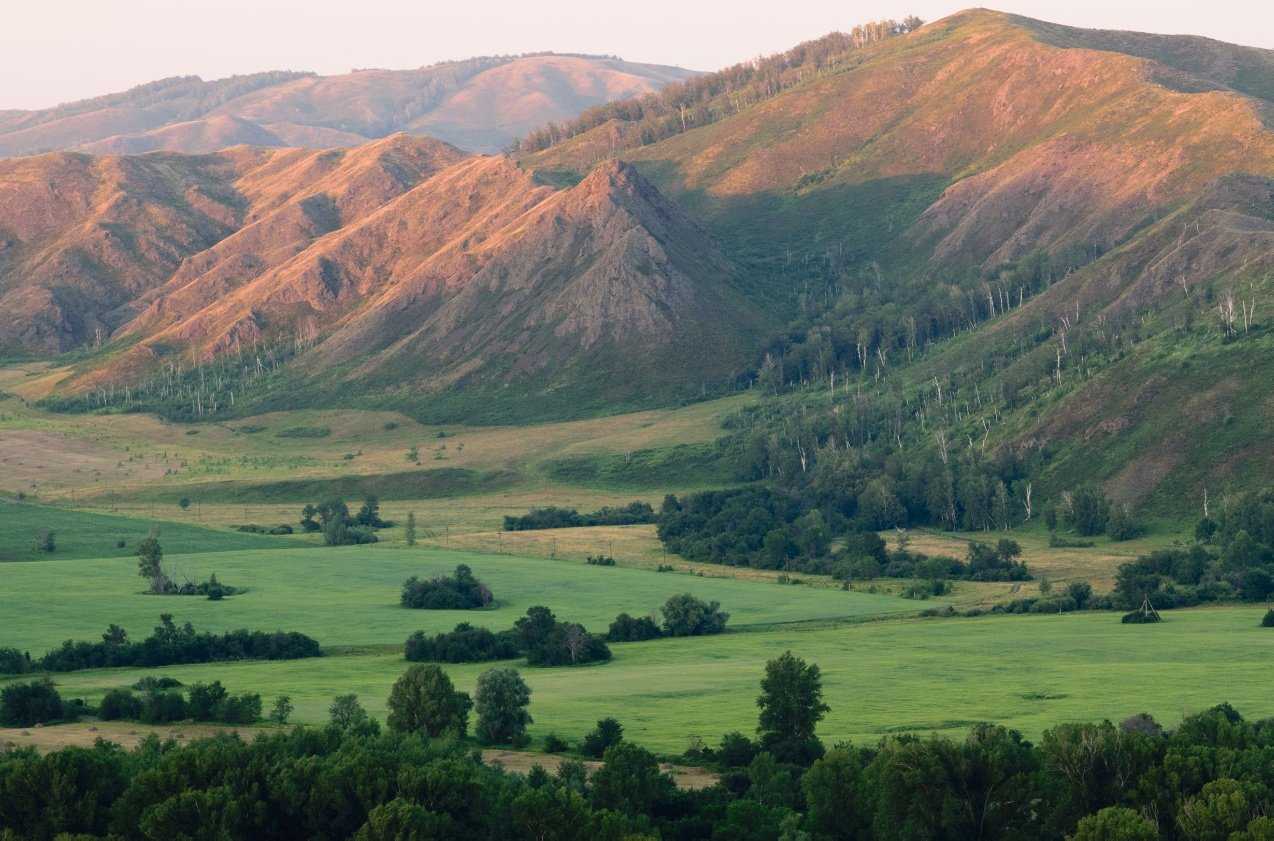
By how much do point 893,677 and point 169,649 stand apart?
47.1 metres

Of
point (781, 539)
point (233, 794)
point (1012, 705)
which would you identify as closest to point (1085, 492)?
point (781, 539)

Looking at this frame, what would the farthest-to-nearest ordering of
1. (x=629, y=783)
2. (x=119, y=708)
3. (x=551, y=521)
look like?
(x=551, y=521) → (x=119, y=708) → (x=629, y=783)

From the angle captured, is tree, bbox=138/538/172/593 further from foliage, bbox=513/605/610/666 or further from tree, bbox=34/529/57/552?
foliage, bbox=513/605/610/666

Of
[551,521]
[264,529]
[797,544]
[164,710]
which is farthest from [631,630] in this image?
[264,529]

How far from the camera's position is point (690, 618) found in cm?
12888

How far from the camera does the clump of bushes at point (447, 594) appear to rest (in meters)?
A: 139

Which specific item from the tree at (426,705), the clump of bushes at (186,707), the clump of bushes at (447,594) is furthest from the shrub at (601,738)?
the clump of bushes at (447,594)

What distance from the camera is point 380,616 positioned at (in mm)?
133125

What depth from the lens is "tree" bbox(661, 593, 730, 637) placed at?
12850 centimetres

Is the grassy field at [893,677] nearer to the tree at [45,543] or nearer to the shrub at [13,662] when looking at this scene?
the shrub at [13,662]

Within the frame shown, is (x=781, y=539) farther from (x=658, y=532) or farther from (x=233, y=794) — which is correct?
(x=233, y=794)

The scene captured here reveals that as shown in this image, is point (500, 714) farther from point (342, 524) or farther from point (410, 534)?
point (342, 524)

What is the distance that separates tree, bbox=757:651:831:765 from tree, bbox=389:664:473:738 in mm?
15403

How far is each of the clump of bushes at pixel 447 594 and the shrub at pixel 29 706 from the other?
4871 cm
